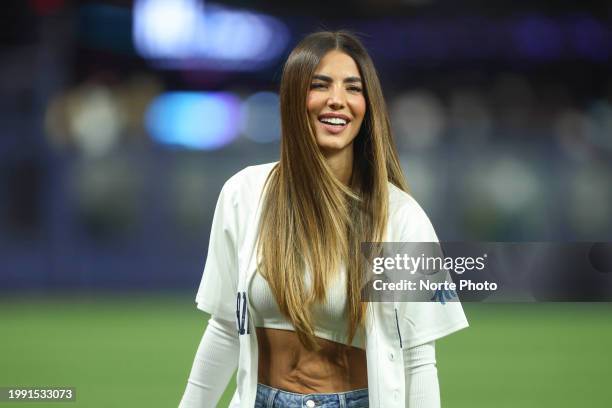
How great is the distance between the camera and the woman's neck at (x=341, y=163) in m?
3.09

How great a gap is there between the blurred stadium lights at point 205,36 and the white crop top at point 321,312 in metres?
10.1

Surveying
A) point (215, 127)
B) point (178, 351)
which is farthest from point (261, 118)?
point (178, 351)

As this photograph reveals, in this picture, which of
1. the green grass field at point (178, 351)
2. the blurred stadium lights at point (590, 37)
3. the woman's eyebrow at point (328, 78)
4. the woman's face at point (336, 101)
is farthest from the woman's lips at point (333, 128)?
the blurred stadium lights at point (590, 37)

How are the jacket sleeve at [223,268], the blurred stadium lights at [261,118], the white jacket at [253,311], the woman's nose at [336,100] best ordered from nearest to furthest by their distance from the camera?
the white jacket at [253,311]
the woman's nose at [336,100]
the jacket sleeve at [223,268]
the blurred stadium lights at [261,118]

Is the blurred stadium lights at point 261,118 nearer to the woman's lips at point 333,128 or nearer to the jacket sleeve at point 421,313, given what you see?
the woman's lips at point 333,128

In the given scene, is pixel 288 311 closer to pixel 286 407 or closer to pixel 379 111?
pixel 286 407

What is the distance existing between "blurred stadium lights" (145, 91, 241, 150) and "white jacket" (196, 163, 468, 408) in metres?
9.63

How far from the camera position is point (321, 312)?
2.88 m

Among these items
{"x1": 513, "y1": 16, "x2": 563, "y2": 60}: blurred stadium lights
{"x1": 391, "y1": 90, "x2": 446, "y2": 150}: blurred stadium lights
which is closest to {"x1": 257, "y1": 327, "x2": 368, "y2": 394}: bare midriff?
{"x1": 391, "y1": 90, "x2": 446, "y2": 150}: blurred stadium lights

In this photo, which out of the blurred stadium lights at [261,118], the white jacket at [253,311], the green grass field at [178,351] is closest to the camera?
the white jacket at [253,311]

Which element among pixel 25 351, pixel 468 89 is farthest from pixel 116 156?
pixel 468 89

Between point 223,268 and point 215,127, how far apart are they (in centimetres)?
985

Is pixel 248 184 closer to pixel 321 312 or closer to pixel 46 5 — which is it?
pixel 321 312

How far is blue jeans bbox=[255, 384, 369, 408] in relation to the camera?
9.41ft
